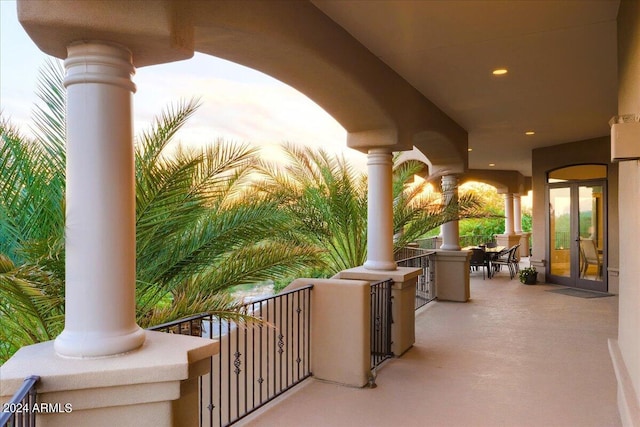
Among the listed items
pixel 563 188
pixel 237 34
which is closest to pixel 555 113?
pixel 563 188

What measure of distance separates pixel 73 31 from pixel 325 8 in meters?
2.20

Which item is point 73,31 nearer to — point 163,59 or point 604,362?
point 163,59

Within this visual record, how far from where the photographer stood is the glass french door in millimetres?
9898

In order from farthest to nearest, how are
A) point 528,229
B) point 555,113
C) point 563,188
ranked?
point 528,229, point 563,188, point 555,113

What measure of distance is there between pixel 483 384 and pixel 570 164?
7930 mm

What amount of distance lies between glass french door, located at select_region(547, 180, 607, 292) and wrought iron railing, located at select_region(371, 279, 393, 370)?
657 cm

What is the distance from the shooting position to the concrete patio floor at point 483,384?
377cm

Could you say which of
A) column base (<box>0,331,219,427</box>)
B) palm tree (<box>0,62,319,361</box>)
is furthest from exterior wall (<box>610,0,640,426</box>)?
column base (<box>0,331,219,427</box>)

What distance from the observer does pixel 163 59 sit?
8.73 ft

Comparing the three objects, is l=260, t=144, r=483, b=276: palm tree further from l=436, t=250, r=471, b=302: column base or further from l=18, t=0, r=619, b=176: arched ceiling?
l=436, t=250, r=471, b=302: column base

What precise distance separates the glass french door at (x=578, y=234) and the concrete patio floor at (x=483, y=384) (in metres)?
3.14

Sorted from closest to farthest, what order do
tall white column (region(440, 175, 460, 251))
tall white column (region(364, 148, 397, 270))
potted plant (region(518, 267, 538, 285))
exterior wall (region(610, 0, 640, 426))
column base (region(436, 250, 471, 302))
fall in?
exterior wall (region(610, 0, 640, 426)) < tall white column (region(364, 148, 397, 270)) < column base (region(436, 250, 471, 302)) < tall white column (region(440, 175, 460, 251)) < potted plant (region(518, 267, 538, 285))

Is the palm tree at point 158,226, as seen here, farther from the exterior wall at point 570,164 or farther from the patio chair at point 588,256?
the patio chair at point 588,256

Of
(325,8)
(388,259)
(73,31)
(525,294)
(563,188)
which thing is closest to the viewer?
(73,31)
